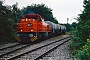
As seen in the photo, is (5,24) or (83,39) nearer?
(83,39)

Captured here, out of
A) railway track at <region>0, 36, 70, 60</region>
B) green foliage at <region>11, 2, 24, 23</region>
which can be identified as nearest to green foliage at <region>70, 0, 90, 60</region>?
railway track at <region>0, 36, 70, 60</region>

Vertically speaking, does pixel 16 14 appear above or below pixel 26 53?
above

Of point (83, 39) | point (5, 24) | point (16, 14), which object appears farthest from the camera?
point (16, 14)

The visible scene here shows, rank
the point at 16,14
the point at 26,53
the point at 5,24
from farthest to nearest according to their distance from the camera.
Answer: the point at 16,14 < the point at 5,24 < the point at 26,53

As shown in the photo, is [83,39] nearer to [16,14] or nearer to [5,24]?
[5,24]

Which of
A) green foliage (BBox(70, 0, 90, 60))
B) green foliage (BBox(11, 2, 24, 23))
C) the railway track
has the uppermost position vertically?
green foliage (BBox(11, 2, 24, 23))

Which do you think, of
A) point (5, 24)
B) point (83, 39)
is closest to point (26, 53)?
point (83, 39)

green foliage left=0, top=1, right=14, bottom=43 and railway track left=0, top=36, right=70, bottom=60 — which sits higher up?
green foliage left=0, top=1, right=14, bottom=43

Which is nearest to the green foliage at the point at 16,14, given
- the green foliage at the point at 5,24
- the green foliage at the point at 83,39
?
the green foliage at the point at 5,24

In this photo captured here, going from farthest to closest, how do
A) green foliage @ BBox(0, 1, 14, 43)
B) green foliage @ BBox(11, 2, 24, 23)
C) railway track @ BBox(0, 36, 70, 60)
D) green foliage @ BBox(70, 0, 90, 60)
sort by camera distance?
green foliage @ BBox(11, 2, 24, 23), green foliage @ BBox(0, 1, 14, 43), railway track @ BBox(0, 36, 70, 60), green foliage @ BBox(70, 0, 90, 60)

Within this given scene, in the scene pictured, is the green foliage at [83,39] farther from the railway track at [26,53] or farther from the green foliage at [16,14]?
the green foliage at [16,14]

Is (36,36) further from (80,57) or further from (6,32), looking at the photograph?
(80,57)

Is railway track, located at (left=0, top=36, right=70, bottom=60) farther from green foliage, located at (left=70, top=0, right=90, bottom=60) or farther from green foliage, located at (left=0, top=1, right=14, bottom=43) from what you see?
green foliage, located at (left=0, top=1, right=14, bottom=43)

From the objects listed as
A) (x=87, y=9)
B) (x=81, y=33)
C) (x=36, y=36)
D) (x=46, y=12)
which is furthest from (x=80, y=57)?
(x=46, y=12)
